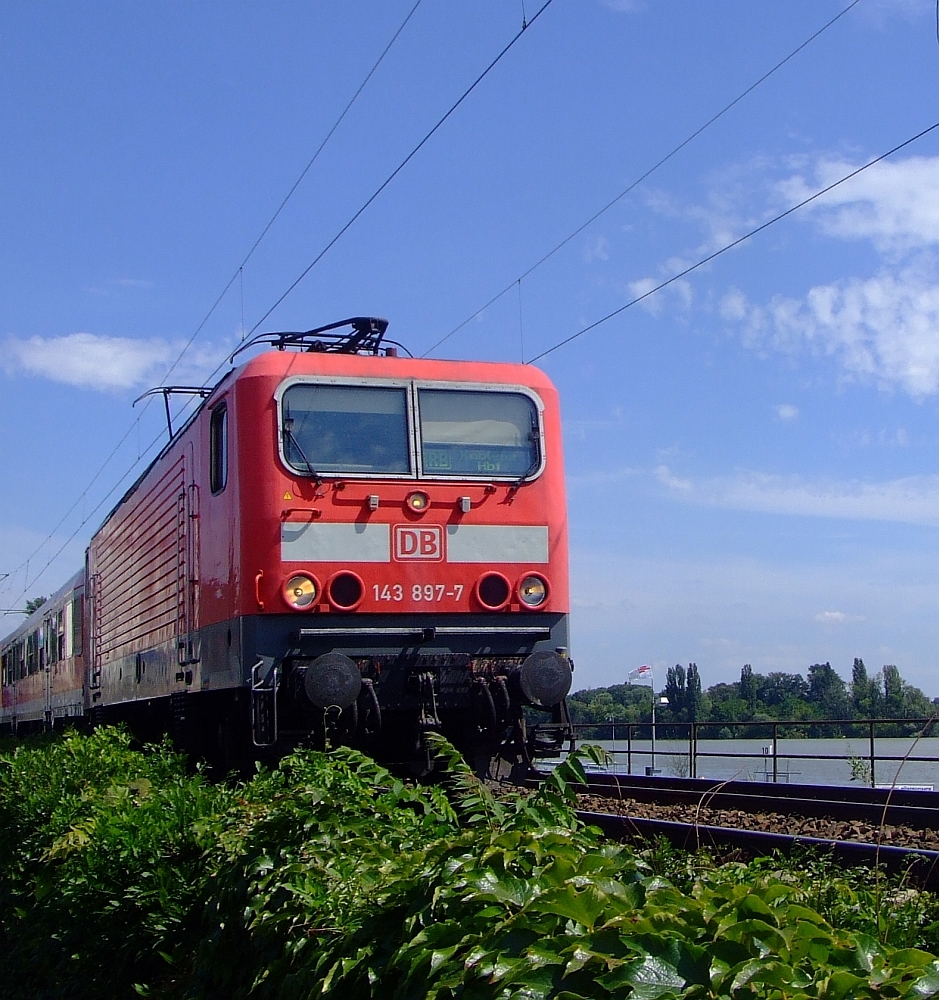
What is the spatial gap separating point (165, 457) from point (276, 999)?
9955 mm

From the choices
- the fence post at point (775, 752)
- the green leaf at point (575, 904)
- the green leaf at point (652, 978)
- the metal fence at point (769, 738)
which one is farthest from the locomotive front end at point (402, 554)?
the green leaf at point (652, 978)

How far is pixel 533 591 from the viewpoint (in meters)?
9.90

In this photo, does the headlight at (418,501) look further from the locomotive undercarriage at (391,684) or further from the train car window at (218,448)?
the train car window at (218,448)

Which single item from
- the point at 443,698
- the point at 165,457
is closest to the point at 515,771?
the point at 443,698

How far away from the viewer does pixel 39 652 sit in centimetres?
2606

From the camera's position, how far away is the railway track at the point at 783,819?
7.18m

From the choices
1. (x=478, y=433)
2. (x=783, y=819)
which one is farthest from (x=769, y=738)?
(x=478, y=433)

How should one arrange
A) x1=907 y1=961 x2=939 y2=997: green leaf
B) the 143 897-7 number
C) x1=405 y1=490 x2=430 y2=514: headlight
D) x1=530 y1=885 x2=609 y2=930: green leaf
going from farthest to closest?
1. x1=405 y1=490 x2=430 y2=514: headlight
2. the 143 897-7 number
3. x1=530 y1=885 x2=609 y2=930: green leaf
4. x1=907 y1=961 x2=939 y2=997: green leaf

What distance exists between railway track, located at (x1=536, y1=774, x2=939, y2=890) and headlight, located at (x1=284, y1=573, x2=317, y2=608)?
2608 millimetres

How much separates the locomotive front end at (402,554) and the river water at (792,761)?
291 centimetres

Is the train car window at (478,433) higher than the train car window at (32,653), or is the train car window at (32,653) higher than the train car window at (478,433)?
the train car window at (478,433)

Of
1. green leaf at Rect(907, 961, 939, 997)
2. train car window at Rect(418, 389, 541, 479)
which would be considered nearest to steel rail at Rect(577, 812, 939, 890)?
train car window at Rect(418, 389, 541, 479)

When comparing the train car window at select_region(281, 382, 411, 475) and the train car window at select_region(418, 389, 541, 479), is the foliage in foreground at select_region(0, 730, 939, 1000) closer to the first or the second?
the train car window at select_region(281, 382, 411, 475)

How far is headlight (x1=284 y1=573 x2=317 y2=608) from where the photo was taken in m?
9.22
